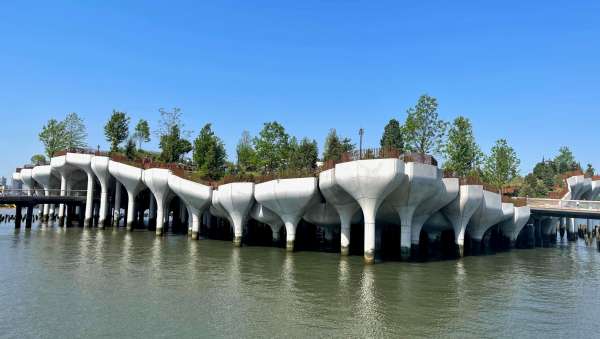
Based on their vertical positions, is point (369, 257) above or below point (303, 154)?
below

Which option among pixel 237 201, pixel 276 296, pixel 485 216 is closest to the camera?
pixel 276 296

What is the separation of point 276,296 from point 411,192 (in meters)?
17.3

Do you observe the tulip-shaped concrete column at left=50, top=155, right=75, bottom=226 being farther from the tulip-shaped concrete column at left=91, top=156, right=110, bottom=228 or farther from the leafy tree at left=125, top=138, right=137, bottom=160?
the leafy tree at left=125, top=138, right=137, bottom=160

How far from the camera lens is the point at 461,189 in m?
41.8

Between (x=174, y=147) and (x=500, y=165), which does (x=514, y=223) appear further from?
(x=174, y=147)

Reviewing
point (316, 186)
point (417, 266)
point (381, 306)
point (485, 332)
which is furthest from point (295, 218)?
point (485, 332)

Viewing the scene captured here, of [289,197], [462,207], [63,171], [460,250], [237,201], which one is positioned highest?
[63,171]

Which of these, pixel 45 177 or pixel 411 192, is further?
pixel 45 177

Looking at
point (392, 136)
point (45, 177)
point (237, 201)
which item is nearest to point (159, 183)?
point (237, 201)

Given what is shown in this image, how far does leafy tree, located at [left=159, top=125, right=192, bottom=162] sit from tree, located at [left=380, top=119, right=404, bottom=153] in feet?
151

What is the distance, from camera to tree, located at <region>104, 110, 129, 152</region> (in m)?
88.8

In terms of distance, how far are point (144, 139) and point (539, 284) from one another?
9963cm

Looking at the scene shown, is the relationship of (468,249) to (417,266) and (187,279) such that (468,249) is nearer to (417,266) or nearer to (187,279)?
(417,266)

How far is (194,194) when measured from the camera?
48.6 m
